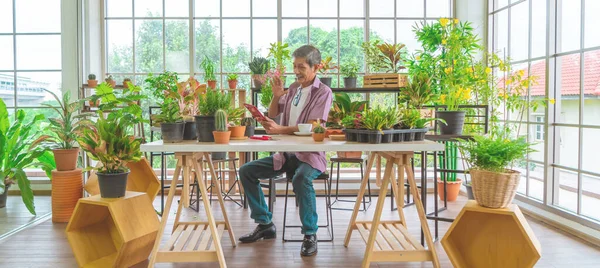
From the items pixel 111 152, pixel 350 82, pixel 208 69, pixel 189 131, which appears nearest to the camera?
pixel 189 131

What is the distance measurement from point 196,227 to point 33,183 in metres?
3.14

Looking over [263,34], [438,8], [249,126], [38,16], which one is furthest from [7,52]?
[438,8]

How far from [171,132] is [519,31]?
12.8ft

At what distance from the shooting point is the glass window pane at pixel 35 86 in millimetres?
5066

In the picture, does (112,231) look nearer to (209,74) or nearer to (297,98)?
(297,98)

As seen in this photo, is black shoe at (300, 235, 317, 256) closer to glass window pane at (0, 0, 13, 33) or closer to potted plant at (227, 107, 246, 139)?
potted plant at (227, 107, 246, 139)

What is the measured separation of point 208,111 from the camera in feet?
8.38

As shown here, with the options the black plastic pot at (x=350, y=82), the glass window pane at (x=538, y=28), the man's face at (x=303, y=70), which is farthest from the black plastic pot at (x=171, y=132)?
the glass window pane at (x=538, y=28)

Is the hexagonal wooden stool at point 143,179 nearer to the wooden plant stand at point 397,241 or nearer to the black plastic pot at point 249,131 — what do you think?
the black plastic pot at point 249,131

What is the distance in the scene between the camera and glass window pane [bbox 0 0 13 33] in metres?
4.96

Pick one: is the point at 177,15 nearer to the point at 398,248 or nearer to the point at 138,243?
the point at 138,243

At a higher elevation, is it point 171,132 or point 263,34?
point 263,34

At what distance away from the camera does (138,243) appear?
276 cm

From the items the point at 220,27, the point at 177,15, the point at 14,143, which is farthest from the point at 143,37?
the point at 14,143
